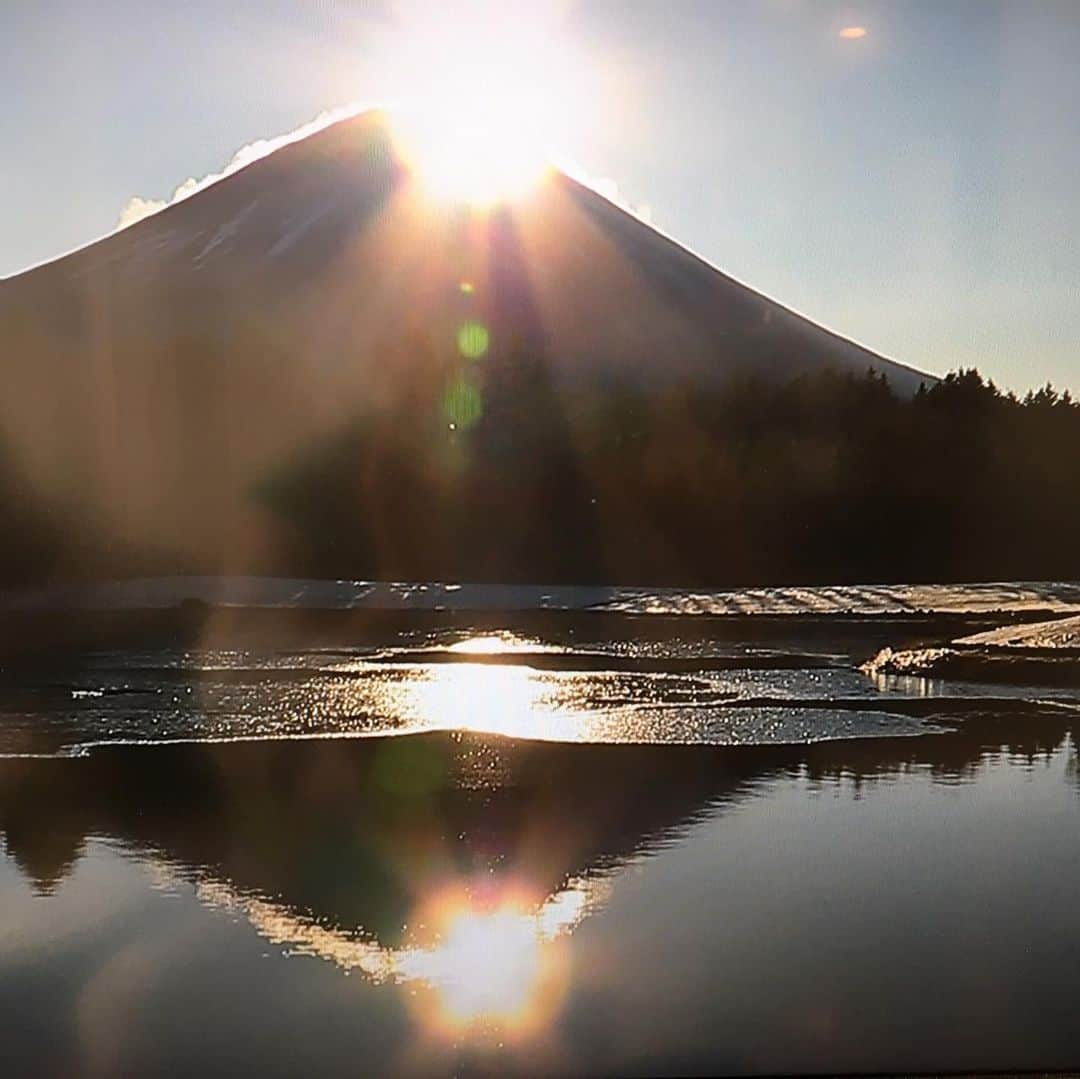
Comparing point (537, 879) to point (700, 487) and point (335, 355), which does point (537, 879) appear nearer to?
point (700, 487)

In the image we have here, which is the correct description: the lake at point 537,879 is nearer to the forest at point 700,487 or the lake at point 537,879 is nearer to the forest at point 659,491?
the forest at point 659,491

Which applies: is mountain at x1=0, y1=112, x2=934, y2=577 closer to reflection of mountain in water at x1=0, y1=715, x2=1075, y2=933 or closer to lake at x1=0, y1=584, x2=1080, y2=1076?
lake at x1=0, y1=584, x2=1080, y2=1076

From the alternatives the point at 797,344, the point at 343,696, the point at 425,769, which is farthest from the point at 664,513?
the point at 797,344

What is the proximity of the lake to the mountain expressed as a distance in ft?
63.0

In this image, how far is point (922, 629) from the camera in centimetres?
1942

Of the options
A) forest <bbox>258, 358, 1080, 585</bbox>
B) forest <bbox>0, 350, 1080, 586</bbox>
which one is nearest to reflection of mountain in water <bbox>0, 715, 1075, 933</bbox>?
forest <bbox>0, 350, 1080, 586</bbox>

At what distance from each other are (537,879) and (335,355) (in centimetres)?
6524

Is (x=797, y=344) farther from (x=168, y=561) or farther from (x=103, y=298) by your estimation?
(x=168, y=561)

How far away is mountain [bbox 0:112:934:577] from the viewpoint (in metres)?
35.7

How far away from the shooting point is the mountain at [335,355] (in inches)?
1405

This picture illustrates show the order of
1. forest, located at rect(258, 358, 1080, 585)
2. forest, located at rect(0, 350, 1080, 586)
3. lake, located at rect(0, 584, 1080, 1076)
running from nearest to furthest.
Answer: lake, located at rect(0, 584, 1080, 1076), forest, located at rect(0, 350, 1080, 586), forest, located at rect(258, 358, 1080, 585)

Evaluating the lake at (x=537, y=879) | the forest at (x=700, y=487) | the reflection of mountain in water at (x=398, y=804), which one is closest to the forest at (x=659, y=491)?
the forest at (x=700, y=487)

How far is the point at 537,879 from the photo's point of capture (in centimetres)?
621

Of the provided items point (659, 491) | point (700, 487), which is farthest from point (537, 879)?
point (659, 491)
